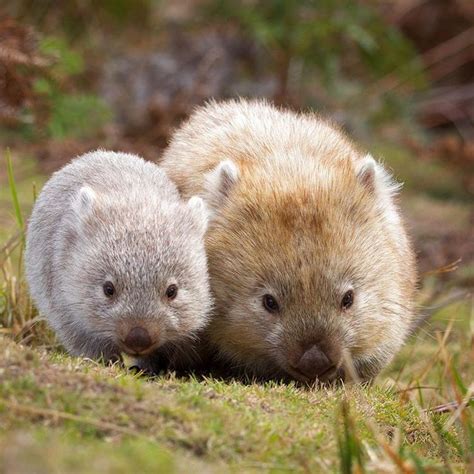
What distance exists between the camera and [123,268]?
5.06m

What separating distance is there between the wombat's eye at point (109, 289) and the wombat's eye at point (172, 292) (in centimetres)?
30

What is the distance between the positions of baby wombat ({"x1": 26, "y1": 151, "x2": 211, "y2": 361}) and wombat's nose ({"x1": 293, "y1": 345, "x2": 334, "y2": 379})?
25.2 inches

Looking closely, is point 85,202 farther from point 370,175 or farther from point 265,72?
point 265,72

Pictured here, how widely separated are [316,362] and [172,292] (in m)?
0.87

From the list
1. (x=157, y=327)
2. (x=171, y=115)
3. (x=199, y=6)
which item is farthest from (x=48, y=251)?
(x=199, y=6)

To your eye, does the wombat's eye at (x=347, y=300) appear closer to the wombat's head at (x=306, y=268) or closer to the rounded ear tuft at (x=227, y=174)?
the wombat's head at (x=306, y=268)

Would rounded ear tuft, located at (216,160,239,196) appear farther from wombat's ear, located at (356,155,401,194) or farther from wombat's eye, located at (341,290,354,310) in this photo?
wombat's eye, located at (341,290,354,310)

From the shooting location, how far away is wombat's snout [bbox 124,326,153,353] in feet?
16.2

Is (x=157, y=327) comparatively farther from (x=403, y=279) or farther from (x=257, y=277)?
(x=403, y=279)

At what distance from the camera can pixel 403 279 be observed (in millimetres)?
5945

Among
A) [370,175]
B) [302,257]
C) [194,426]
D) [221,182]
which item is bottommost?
[194,426]

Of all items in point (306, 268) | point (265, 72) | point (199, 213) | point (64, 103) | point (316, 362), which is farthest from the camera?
point (265, 72)

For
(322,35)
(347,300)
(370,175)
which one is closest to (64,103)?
(322,35)

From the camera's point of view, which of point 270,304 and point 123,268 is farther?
point 270,304
